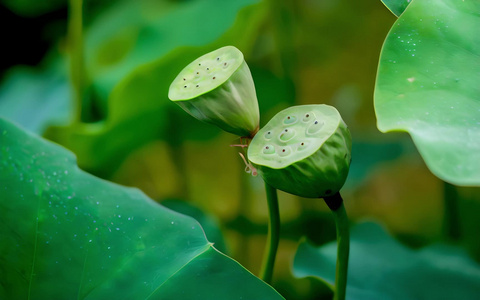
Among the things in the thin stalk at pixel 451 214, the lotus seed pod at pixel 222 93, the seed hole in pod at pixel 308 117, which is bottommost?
the thin stalk at pixel 451 214

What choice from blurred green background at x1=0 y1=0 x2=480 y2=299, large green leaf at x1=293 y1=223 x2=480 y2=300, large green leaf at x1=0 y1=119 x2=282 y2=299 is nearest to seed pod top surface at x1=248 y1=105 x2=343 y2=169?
large green leaf at x1=0 y1=119 x2=282 y2=299

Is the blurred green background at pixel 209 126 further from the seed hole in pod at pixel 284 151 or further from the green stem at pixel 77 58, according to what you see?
A: the seed hole in pod at pixel 284 151

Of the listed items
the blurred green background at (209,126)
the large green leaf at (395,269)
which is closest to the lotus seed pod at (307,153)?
the large green leaf at (395,269)

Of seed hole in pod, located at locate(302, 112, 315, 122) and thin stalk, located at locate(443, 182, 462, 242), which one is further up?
seed hole in pod, located at locate(302, 112, 315, 122)

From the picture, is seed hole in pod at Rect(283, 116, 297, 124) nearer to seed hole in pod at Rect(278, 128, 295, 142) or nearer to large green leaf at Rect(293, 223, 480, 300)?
seed hole in pod at Rect(278, 128, 295, 142)

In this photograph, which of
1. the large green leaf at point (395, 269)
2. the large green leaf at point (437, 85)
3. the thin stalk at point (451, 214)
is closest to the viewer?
the large green leaf at point (437, 85)

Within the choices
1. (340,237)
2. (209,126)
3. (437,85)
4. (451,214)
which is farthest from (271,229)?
(209,126)
